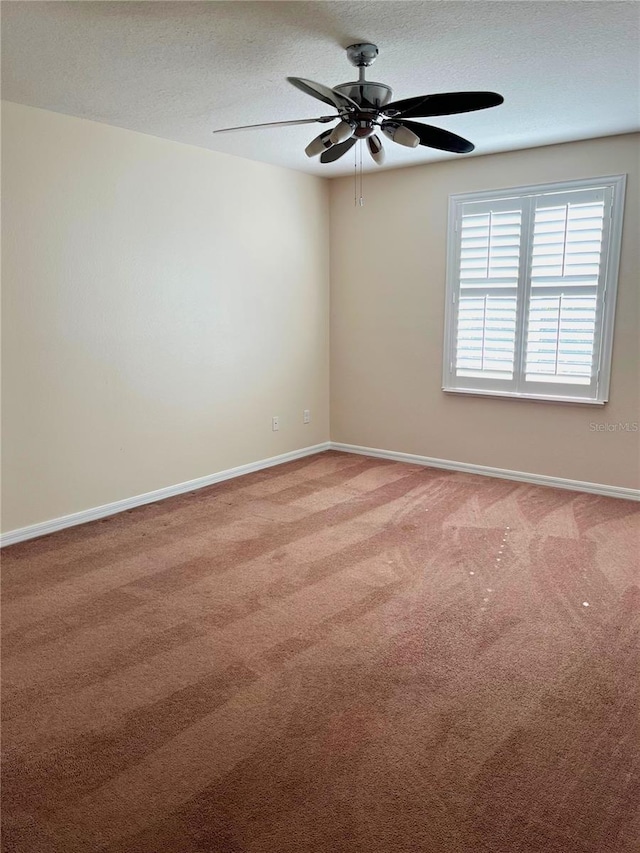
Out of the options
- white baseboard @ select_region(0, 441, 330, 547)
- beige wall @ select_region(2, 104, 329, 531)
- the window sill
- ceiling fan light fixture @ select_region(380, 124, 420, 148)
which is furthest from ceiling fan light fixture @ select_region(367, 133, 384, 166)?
white baseboard @ select_region(0, 441, 330, 547)

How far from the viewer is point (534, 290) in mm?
4578

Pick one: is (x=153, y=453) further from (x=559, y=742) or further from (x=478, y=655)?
(x=559, y=742)

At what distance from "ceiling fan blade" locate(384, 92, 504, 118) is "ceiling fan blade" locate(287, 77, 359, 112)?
20 centimetres

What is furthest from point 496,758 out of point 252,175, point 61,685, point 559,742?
point 252,175

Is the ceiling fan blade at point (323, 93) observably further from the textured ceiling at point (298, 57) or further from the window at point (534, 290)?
the window at point (534, 290)

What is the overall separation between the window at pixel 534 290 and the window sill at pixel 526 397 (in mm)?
11

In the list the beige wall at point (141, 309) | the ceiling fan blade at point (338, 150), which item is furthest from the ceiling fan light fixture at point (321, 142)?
the beige wall at point (141, 309)

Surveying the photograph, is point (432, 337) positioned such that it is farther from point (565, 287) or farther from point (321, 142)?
point (321, 142)

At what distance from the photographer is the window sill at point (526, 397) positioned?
446 centimetres

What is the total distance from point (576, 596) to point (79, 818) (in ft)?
7.69

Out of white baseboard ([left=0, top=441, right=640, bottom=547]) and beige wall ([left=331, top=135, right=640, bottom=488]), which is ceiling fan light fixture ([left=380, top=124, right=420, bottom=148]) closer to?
beige wall ([left=331, top=135, right=640, bottom=488])

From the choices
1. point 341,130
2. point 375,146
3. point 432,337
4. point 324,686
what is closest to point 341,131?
point 341,130

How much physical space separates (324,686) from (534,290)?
133 inches

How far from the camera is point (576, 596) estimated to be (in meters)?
3.04
